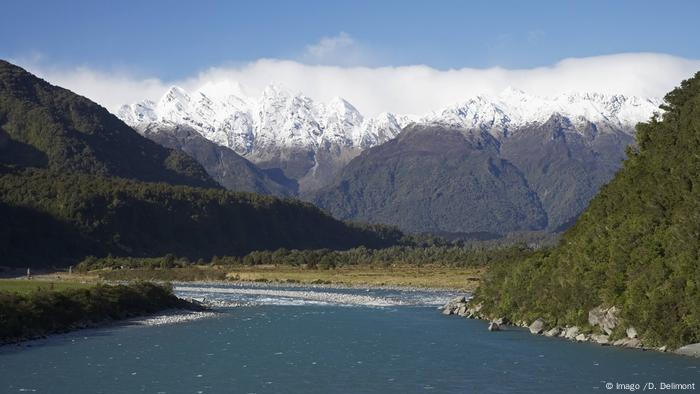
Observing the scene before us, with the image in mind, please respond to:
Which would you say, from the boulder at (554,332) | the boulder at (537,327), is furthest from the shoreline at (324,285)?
the boulder at (554,332)

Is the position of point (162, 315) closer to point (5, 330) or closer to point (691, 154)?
point (5, 330)

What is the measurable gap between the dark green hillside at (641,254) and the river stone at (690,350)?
2.63 feet

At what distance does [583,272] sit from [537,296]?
7601mm

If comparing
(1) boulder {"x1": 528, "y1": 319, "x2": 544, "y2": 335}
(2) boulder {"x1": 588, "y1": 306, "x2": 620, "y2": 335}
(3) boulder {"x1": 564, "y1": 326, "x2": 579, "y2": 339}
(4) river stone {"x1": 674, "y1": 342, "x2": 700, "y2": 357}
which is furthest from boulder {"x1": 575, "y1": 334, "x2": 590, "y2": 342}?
(4) river stone {"x1": 674, "y1": 342, "x2": 700, "y2": 357}

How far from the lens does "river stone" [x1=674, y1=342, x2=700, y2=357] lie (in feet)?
182

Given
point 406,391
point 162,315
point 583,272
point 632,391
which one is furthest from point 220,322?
point 632,391

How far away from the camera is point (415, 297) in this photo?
119m

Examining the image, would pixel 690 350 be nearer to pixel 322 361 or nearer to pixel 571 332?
pixel 571 332

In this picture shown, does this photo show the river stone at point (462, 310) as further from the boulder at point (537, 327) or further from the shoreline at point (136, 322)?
the shoreline at point (136, 322)

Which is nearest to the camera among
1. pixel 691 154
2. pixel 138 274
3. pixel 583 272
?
pixel 691 154

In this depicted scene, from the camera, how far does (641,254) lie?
64375 millimetres

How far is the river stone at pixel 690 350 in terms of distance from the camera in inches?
2185

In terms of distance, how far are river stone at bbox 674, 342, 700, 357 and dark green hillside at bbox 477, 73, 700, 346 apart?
0.80 m

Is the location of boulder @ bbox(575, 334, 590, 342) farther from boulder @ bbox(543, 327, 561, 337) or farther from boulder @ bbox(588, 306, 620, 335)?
boulder @ bbox(543, 327, 561, 337)
